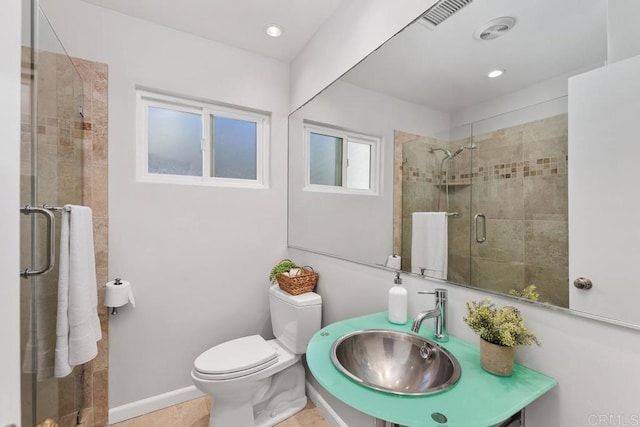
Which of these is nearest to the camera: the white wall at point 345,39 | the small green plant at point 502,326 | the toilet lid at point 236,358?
the small green plant at point 502,326

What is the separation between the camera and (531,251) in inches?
35.4

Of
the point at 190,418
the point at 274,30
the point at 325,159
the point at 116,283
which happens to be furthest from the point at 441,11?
the point at 190,418

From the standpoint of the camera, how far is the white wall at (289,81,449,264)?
143 cm

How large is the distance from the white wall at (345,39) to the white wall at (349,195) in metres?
0.13

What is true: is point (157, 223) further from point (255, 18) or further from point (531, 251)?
point (531, 251)

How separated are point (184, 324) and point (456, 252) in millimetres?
1834

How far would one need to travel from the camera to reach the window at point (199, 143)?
195 centimetres

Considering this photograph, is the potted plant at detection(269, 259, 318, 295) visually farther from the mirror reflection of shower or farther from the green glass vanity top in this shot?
the mirror reflection of shower

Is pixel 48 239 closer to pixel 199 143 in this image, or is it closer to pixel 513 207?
pixel 199 143

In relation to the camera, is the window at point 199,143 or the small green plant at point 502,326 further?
the window at point 199,143

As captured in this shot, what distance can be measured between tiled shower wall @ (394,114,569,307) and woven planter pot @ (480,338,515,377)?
204 millimetres

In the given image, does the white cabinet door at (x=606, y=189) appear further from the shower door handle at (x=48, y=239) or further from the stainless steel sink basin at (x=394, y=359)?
the shower door handle at (x=48, y=239)

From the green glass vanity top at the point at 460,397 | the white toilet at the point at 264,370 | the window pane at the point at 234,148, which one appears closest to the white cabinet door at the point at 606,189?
the green glass vanity top at the point at 460,397

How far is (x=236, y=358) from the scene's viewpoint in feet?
5.27
